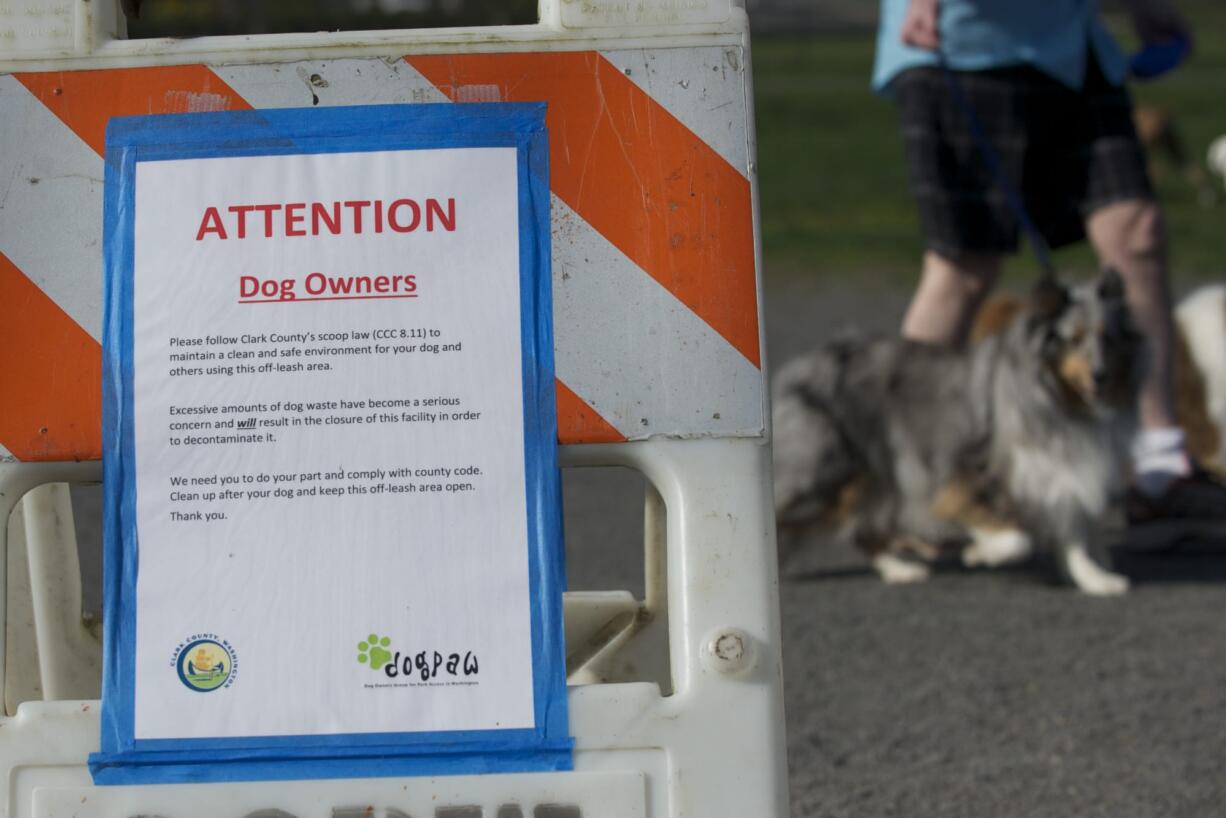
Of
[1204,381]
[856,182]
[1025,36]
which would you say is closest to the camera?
[1025,36]

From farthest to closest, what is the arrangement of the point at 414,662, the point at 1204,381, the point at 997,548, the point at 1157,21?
1. the point at 1204,381
2. the point at 1157,21
3. the point at 997,548
4. the point at 414,662

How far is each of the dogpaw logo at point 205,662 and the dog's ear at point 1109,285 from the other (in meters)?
3.25

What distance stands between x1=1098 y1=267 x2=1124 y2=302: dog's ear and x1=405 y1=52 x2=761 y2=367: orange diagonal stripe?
2.84 meters

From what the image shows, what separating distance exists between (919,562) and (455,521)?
10.5 ft

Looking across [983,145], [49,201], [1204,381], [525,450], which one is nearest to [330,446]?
[525,450]

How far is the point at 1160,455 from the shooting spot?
4.84 m

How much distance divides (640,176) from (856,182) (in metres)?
14.4

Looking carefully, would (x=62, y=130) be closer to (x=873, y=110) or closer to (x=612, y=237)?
(x=612, y=237)

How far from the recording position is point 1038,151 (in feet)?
15.4

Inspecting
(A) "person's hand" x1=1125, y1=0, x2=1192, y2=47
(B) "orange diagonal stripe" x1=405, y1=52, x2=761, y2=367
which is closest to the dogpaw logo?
(B) "orange diagonal stripe" x1=405, y1=52, x2=761, y2=367

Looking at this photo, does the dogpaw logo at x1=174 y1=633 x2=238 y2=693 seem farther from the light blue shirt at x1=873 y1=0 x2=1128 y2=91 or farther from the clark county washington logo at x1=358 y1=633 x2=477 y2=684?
the light blue shirt at x1=873 y1=0 x2=1128 y2=91

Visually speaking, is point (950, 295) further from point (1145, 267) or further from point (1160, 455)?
point (1160, 455)

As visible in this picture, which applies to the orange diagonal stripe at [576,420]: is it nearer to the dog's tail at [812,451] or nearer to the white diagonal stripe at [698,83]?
the white diagonal stripe at [698,83]

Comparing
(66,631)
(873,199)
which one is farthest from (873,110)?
(66,631)
